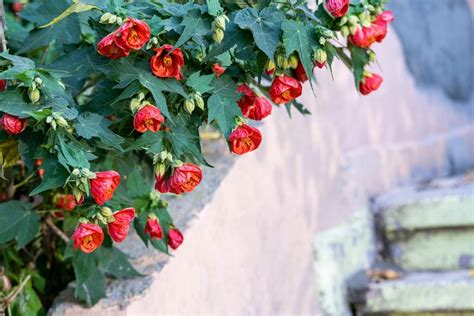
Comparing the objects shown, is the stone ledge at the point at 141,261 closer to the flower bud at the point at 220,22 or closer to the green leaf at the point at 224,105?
the green leaf at the point at 224,105

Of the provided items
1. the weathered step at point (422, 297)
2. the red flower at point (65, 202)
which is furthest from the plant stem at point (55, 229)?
the weathered step at point (422, 297)

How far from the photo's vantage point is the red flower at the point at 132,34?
4.19 feet


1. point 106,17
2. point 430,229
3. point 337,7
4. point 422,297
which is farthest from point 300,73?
point 430,229

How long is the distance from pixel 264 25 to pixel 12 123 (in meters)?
0.43

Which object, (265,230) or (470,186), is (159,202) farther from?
(470,186)

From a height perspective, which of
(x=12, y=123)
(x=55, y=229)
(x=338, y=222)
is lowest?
(x=338, y=222)

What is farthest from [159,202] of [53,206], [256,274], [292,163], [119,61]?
[292,163]

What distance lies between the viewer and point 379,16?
1547mm

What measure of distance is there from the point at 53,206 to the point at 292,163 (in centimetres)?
98

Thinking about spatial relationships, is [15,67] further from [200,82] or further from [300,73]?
[300,73]

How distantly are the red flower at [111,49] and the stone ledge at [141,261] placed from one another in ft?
1.89

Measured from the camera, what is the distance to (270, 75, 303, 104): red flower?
1417 millimetres

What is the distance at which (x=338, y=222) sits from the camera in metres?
2.79

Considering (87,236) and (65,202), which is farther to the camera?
(65,202)
